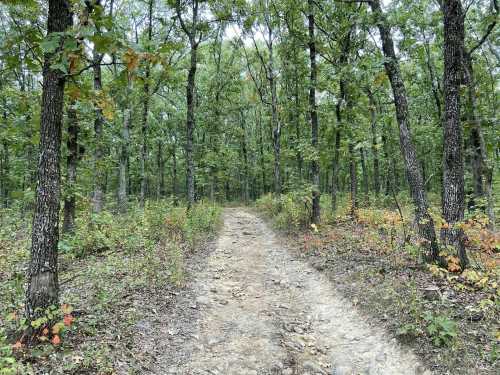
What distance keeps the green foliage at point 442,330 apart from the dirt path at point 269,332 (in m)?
0.47

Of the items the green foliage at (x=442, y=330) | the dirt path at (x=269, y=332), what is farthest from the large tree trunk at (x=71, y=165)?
the green foliage at (x=442, y=330)

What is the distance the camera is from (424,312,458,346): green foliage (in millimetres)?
4277

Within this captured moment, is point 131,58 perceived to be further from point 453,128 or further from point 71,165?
point 71,165

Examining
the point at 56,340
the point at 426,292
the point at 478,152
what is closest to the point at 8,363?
the point at 56,340

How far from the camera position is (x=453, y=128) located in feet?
20.9

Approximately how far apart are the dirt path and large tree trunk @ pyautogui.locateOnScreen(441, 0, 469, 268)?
2.76 metres

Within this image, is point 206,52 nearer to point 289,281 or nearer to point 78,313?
point 289,281

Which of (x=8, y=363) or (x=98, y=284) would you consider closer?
(x=8, y=363)

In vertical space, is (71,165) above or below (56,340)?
above

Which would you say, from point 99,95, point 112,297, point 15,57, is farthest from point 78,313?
point 15,57

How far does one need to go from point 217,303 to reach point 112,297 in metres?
2.12

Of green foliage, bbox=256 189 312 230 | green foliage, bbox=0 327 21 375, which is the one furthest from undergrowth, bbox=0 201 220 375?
green foliage, bbox=256 189 312 230

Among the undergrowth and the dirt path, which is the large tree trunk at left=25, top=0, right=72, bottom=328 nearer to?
the undergrowth

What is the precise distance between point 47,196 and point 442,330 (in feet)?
19.4
